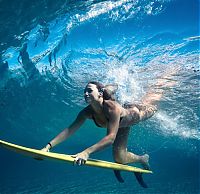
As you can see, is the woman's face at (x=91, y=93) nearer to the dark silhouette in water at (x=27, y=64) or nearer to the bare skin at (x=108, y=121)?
the bare skin at (x=108, y=121)

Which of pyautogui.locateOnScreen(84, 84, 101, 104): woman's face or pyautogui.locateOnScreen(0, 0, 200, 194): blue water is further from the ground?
pyautogui.locateOnScreen(0, 0, 200, 194): blue water

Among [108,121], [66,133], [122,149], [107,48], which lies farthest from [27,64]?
[108,121]

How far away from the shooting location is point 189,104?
78.7 ft

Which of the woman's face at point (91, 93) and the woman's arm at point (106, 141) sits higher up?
the woman's face at point (91, 93)

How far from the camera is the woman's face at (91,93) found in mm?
6176

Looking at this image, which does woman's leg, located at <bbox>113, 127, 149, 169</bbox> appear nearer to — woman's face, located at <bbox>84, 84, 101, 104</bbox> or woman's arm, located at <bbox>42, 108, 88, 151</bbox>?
woman's arm, located at <bbox>42, 108, 88, 151</bbox>

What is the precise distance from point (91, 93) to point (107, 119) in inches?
27.5

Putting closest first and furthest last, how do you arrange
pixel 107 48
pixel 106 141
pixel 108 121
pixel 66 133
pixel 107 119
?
pixel 106 141 < pixel 108 121 < pixel 107 119 < pixel 66 133 < pixel 107 48

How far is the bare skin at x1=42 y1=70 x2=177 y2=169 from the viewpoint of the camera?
5668 mm

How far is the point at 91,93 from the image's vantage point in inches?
244

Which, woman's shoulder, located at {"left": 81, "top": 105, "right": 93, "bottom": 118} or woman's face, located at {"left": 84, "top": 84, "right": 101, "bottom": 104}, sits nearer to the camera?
woman's face, located at {"left": 84, "top": 84, "right": 101, "bottom": 104}

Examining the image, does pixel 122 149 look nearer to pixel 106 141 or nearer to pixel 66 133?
pixel 66 133

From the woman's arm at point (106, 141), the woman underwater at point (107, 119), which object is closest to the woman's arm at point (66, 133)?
the woman underwater at point (107, 119)

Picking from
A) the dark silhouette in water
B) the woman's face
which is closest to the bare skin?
the woman's face
